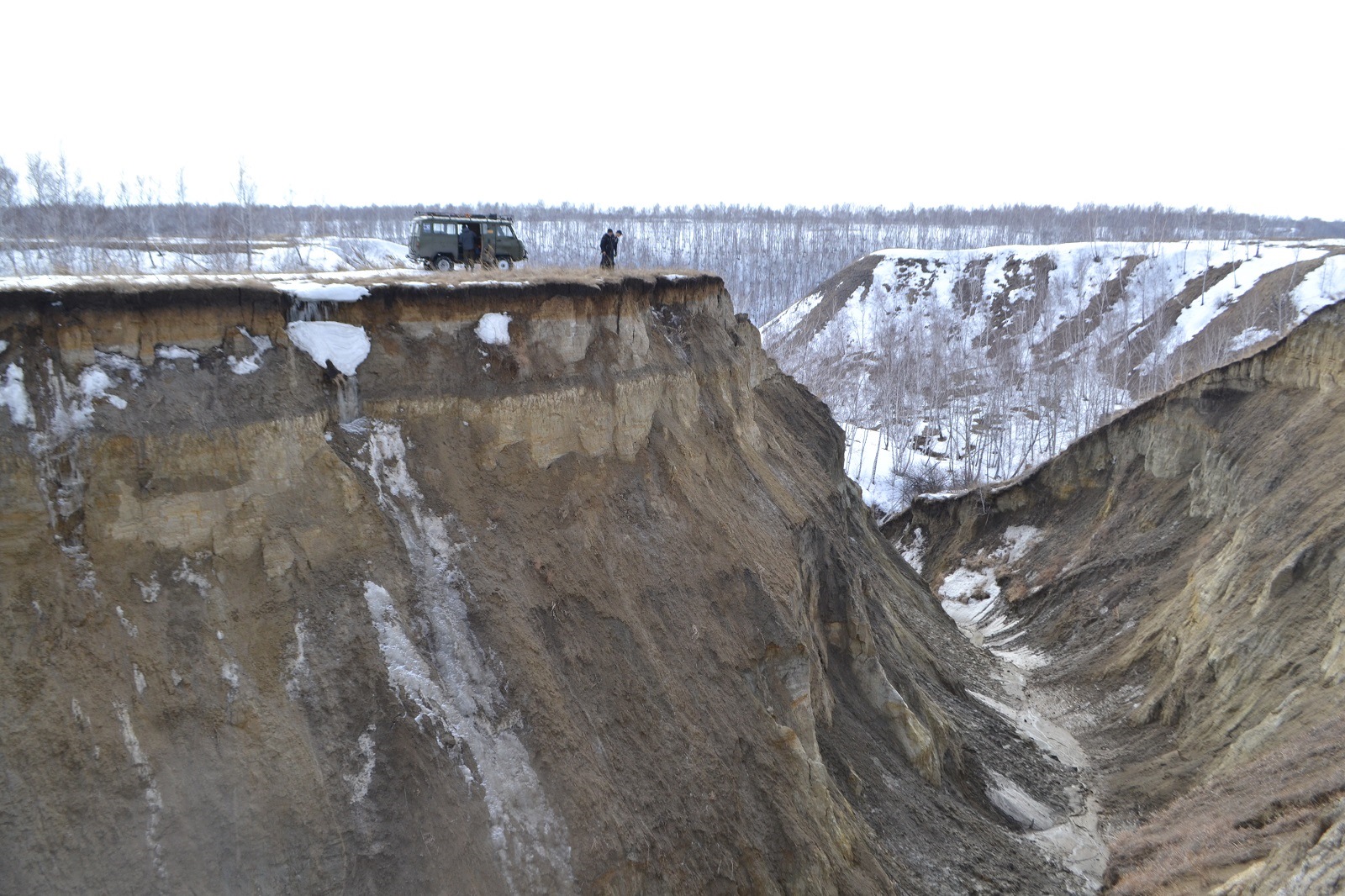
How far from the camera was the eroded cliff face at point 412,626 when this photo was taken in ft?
32.6

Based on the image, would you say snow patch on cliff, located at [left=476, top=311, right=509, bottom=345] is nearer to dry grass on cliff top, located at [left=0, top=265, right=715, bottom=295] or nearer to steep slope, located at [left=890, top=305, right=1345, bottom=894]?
dry grass on cliff top, located at [left=0, top=265, right=715, bottom=295]

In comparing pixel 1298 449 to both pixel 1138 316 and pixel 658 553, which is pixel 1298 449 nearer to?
pixel 658 553

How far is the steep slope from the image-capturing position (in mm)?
15664

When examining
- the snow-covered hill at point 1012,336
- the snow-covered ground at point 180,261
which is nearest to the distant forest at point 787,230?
the snow-covered hill at point 1012,336

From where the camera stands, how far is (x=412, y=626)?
39.3ft

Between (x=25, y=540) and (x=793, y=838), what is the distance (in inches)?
441

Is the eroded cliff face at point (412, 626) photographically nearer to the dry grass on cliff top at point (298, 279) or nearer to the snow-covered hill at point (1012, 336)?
the dry grass on cliff top at point (298, 279)

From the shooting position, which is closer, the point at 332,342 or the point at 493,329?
the point at 332,342

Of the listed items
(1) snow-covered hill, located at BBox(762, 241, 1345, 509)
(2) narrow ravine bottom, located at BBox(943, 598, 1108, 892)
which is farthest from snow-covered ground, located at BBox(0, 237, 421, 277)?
(1) snow-covered hill, located at BBox(762, 241, 1345, 509)

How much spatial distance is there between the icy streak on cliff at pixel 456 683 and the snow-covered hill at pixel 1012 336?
1700 inches

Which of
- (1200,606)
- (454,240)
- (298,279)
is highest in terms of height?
(454,240)

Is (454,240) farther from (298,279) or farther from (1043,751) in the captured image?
(1043,751)

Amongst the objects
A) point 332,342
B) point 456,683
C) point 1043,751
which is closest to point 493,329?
point 332,342

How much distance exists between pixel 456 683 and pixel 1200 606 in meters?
21.6
